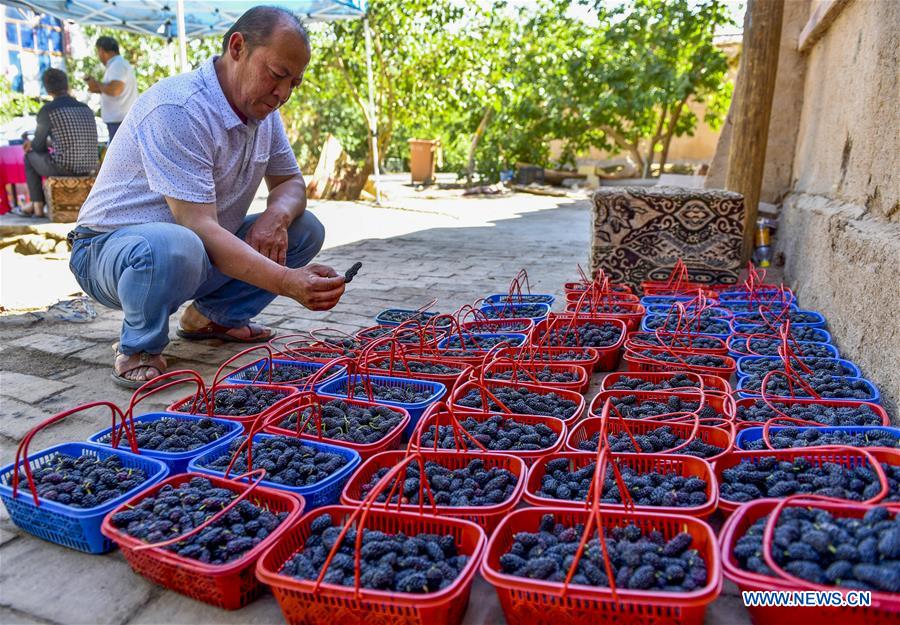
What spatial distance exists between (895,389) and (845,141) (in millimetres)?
1928

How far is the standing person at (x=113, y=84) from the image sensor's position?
639cm

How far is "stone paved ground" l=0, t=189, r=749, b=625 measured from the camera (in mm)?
1401

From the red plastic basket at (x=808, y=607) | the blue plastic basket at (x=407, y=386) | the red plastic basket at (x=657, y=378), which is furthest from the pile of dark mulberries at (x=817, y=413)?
the blue plastic basket at (x=407, y=386)

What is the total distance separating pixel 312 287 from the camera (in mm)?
2219

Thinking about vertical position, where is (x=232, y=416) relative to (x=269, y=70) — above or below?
below

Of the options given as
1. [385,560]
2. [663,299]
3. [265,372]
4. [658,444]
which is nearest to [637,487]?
[658,444]

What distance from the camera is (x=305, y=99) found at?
1438 centimetres

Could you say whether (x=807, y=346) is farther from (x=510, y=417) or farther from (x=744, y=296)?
(x=510, y=417)

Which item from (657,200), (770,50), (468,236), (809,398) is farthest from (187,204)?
(468,236)

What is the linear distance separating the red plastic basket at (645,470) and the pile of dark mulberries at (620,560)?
0.07 metres

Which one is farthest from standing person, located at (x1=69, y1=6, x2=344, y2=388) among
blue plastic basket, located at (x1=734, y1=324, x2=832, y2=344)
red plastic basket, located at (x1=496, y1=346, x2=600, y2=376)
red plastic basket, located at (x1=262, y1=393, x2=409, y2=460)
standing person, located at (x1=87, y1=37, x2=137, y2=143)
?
standing person, located at (x1=87, y1=37, x2=137, y2=143)

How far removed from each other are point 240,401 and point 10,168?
274 inches

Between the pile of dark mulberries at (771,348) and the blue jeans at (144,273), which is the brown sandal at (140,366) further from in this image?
the pile of dark mulberries at (771,348)

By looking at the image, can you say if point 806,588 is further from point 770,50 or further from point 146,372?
point 770,50
